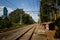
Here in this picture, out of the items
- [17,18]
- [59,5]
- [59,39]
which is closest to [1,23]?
[59,5]

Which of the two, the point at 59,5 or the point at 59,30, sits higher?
the point at 59,5

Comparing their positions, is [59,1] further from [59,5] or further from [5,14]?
[5,14]

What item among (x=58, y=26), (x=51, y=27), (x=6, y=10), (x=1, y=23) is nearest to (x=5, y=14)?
(x=6, y=10)

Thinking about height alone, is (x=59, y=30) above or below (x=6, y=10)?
below

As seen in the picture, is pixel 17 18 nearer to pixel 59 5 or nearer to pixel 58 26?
pixel 59 5

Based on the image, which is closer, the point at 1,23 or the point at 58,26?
the point at 58,26

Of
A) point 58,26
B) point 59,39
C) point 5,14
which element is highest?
point 5,14

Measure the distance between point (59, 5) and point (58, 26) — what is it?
12925 millimetres

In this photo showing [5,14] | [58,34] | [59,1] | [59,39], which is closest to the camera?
[59,39]

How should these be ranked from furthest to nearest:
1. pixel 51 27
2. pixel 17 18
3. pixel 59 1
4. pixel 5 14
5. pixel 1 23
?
pixel 17 18
pixel 5 14
pixel 51 27
pixel 1 23
pixel 59 1

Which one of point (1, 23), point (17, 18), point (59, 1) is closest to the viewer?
point (59, 1)

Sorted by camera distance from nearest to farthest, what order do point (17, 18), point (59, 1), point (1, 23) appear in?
point (59, 1) → point (1, 23) → point (17, 18)

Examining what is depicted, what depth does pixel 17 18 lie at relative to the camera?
11769 cm

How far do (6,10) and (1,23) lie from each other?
1220 cm
